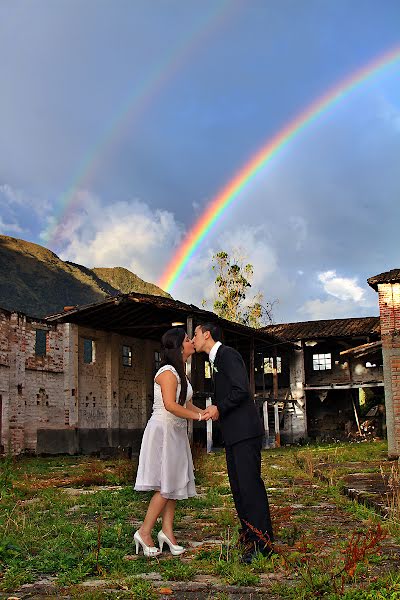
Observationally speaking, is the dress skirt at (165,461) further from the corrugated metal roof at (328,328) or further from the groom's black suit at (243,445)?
the corrugated metal roof at (328,328)

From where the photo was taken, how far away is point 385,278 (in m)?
17.6

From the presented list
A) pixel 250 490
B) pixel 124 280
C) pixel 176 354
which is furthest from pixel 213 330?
pixel 124 280

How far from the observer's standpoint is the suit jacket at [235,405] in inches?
185

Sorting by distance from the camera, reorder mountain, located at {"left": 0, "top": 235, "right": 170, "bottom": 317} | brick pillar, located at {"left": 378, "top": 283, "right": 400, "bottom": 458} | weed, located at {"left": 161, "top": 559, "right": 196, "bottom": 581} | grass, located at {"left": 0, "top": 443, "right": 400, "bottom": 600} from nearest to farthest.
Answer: grass, located at {"left": 0, "top": 443, "right": 400, "bottom": 600} < weed, located at {"left": 161, "top": 559, "right": 196, "bottom": 581} < brick pillar, located at {"left": 378, "top": 283, "right": 400, "bottom": 458} < mountain, located at {"left": 0, "top": 235, "right": 170, "bottom": 317}

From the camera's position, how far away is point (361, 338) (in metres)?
30.4

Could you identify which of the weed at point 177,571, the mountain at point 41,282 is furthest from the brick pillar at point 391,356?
the mountain at point 41,282

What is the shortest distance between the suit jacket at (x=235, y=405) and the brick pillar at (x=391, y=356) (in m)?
12.2

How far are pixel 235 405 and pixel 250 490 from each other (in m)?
0.63

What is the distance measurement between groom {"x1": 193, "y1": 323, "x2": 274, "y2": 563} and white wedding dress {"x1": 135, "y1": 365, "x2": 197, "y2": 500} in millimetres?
475

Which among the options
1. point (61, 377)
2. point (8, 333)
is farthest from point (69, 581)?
point (61, 377)

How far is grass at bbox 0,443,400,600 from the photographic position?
3.80 meters

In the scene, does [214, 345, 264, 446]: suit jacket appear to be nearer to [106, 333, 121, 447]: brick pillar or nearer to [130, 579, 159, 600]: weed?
[130, 579, 159, 600]: weed

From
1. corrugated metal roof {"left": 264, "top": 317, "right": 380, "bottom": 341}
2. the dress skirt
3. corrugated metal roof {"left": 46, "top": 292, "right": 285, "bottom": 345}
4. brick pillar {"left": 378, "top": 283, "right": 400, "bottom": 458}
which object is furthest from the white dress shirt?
corrugated metal roof {"left": 264, "top": 317, "right": 380, "bottom": 341}


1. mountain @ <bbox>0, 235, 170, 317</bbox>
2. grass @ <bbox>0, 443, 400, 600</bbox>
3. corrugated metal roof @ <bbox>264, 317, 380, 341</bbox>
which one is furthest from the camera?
mountain @ <bbox>0, 235, 170, 317</bbox>
